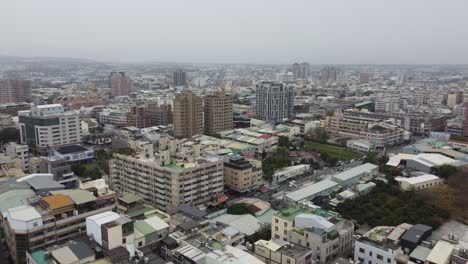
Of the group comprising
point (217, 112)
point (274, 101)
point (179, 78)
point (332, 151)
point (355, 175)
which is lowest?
point (332, 151)

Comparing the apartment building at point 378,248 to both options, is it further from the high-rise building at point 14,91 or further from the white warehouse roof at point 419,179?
the high-rise building at point 14,91

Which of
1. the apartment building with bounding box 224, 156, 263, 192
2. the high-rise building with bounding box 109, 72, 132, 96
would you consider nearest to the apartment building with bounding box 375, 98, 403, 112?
the apartment building with bounding box 224, 156, 263, 192

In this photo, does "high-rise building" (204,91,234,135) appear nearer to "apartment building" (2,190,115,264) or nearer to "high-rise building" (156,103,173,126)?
"high-rise building" (156,103,173,126)

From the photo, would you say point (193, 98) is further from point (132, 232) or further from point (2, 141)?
point (132, 232)

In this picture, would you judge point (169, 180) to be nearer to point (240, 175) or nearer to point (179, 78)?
point (240, 175)

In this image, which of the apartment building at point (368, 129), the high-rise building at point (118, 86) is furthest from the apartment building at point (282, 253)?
the high-rise building at point (118, 86)

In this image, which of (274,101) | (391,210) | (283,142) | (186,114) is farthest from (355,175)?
(274,101)
